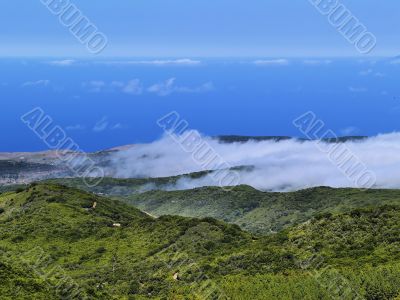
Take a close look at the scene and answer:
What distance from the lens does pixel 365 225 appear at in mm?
74562

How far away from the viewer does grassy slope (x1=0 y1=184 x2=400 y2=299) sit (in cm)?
5367

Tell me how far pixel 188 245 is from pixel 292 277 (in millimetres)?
36667

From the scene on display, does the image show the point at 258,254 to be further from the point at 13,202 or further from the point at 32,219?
Answer: the point at 13,202

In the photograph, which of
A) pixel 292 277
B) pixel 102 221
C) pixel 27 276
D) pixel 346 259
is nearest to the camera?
pixel 27 276

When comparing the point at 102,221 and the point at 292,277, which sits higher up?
the point at 102,221

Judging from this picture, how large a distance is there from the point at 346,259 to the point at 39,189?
94.7 meters

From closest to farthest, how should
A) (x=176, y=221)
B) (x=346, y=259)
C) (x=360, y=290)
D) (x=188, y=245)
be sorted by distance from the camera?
1. (x=360, y=290)
2. (x=346, y=259)
3. (x=188, y=245)
4. (x=176, y=221)

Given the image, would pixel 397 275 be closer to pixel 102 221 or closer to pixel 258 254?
pixel 258 254

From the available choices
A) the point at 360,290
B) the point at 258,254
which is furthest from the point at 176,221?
the point at 360,290

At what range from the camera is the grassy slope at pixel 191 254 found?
2113 inches

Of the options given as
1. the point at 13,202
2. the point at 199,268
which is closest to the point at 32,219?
the point at 13,202

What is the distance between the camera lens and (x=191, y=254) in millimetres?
86875

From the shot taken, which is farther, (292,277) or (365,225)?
(365,225)

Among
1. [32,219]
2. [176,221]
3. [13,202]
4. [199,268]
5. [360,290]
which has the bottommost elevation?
[360,290]
